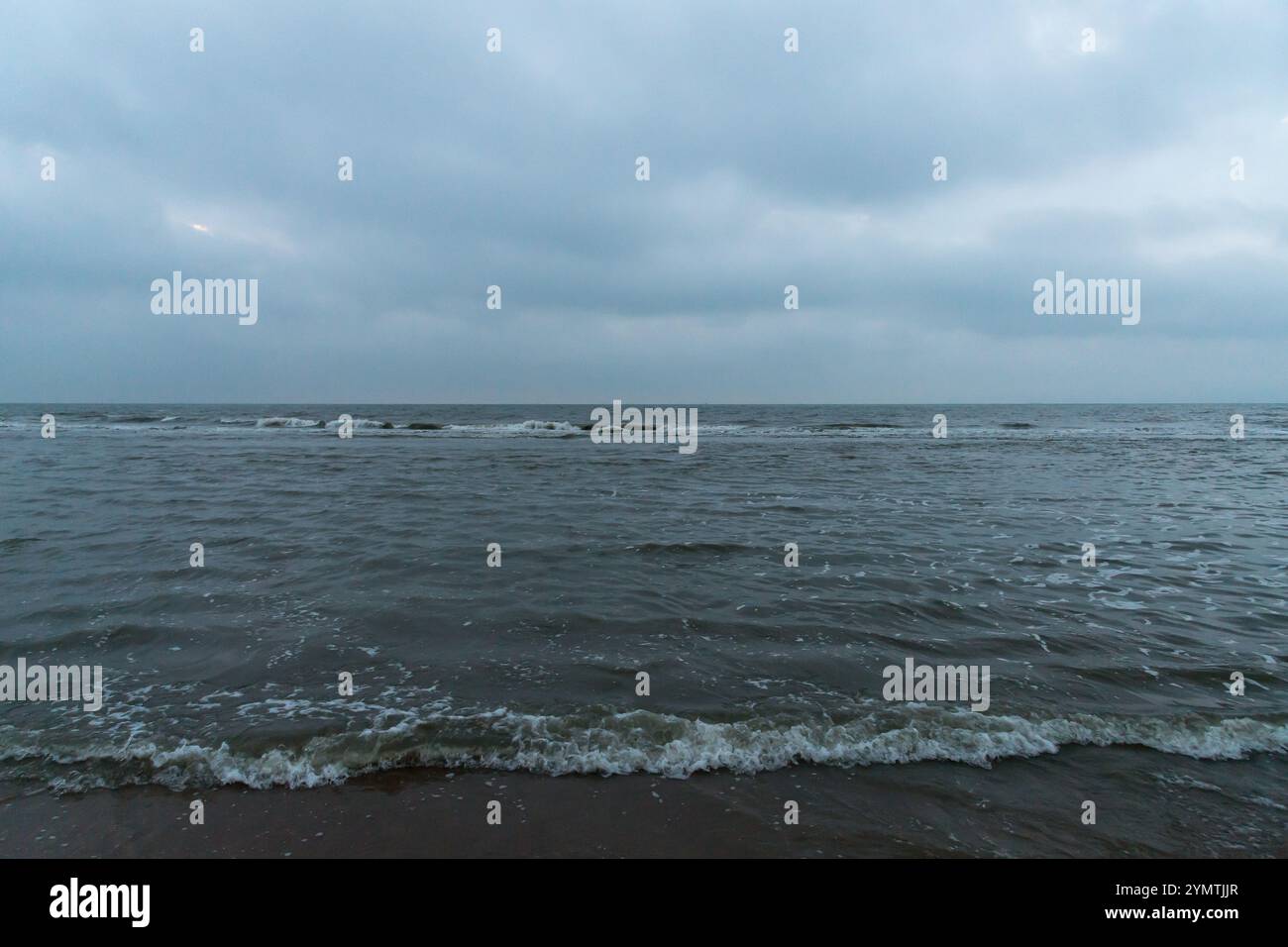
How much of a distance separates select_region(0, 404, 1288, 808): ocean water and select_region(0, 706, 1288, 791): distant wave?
0.02m

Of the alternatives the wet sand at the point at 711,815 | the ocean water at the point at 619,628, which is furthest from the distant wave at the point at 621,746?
the wet sand at the point at 711,815

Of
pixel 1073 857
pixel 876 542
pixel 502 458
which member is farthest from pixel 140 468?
pixel 1073 857

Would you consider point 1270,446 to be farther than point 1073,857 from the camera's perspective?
Yes

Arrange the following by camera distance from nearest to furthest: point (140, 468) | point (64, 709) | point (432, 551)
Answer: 1. point (64, 709)
2. point (432, 551)
3. point (140, 468)

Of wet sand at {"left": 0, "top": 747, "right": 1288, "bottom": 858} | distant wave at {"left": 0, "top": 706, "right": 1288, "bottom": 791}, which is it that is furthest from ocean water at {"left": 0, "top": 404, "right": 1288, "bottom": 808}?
wet sand at {"left": 0, "top": 747, "right": 1288, "bottom": 858}

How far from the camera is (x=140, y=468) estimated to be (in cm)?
2238

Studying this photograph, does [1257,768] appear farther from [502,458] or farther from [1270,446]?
[1270,446]

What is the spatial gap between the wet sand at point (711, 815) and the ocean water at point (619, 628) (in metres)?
0.21

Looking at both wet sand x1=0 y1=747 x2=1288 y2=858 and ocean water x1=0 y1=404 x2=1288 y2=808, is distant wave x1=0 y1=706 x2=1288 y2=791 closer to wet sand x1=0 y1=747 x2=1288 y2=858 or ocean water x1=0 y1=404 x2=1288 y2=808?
ocean water x1=0 y1=404 x2=1288 y2=808

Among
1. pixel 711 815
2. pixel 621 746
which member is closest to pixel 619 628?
pixel 621 746

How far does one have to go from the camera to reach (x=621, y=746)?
509 cm

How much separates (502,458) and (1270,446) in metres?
42.2

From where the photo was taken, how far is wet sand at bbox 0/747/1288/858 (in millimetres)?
3998

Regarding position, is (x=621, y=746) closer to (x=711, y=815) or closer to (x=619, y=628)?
→ (x=711, y=815)
